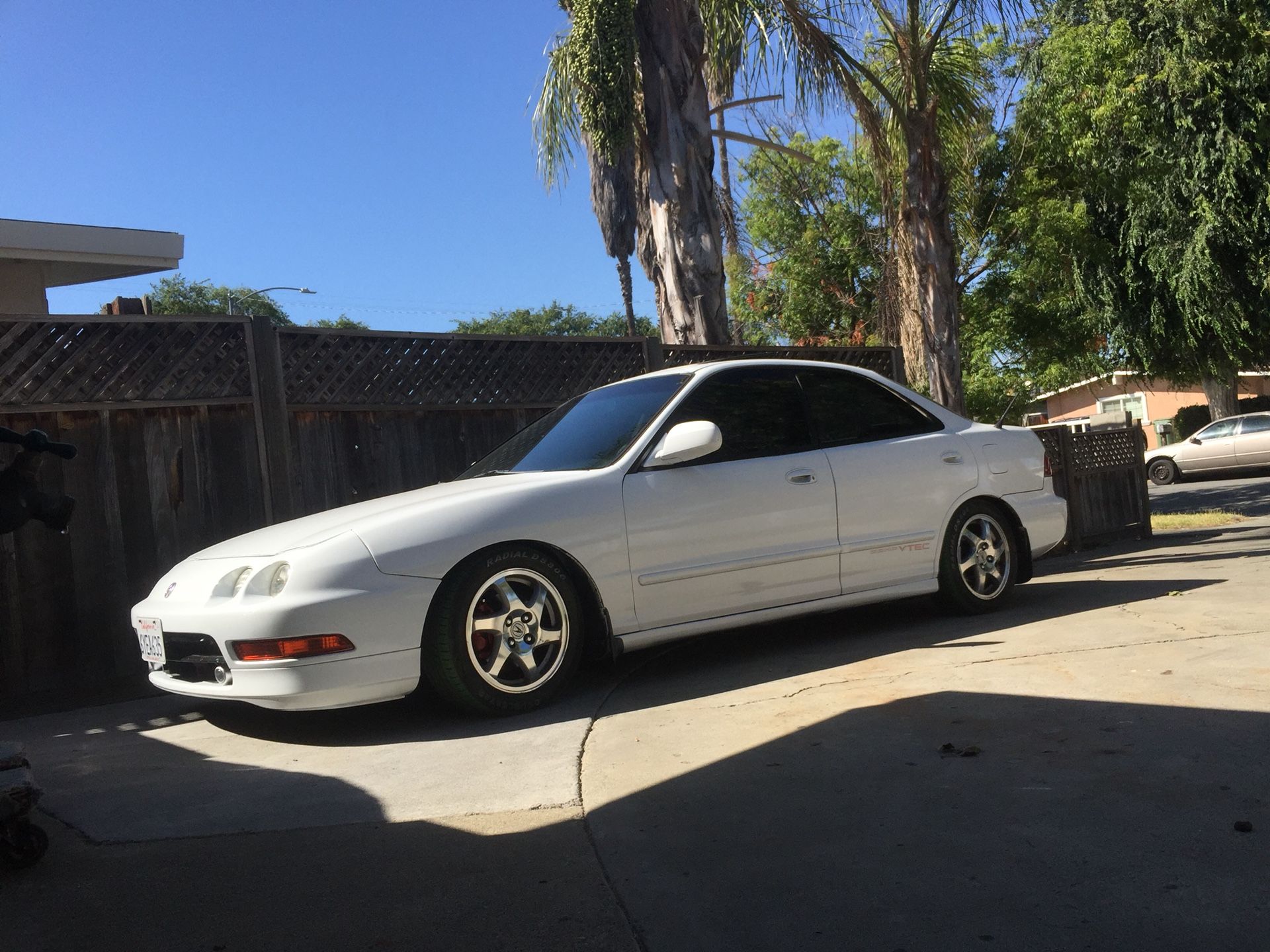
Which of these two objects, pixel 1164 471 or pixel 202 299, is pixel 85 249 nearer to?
pixel 1164 471

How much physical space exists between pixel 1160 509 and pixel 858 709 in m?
13.8

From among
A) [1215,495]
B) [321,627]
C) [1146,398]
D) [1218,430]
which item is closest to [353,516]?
[321,627]

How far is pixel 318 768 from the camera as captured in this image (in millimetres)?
4340

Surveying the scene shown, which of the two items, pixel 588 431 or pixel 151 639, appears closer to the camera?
pixel 151 639

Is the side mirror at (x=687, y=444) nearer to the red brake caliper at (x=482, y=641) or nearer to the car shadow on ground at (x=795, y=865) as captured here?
the red brake caliper at (x=482, y=641)

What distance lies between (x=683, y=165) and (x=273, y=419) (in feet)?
16.7

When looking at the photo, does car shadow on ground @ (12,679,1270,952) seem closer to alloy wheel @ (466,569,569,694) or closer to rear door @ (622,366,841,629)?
alloy wheel @ (466,569,569,694)

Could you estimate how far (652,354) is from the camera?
8906 mm

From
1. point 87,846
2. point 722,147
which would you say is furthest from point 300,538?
point 722,147

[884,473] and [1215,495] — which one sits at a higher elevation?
[884,473]

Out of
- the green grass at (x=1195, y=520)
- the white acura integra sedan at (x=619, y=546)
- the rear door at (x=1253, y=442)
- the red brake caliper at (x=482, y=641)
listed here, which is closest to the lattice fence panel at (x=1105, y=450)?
the green grass at (x=1195, y=520)

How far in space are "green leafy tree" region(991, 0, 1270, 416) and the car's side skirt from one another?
17.5 meters

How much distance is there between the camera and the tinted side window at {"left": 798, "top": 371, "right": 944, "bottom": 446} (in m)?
6.32

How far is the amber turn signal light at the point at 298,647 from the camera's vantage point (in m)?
4.60
